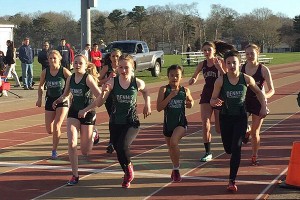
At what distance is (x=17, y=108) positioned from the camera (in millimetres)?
15461

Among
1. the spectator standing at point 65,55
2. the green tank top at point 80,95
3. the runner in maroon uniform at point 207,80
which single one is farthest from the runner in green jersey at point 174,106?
the spectator standing at point 65,55

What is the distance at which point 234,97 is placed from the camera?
6465 millimetres

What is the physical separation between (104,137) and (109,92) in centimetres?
402

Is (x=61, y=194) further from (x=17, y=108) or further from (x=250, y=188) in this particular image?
(x=17, y=108)

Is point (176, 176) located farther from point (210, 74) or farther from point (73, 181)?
point (210, 74)

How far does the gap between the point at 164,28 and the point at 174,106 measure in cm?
10416

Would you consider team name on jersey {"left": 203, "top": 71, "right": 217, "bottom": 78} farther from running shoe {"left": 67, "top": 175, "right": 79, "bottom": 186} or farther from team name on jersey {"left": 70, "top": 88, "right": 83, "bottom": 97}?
running shoe {"left": 67, "top": 175, "right": 79, "bottom": 186}

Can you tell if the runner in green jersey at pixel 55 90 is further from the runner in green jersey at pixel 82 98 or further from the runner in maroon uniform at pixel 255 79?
the runner in maroon uniform at pixel 255 79

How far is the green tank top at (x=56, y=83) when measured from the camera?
8.21 meters

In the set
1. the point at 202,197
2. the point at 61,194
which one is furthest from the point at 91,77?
the point at 202,197

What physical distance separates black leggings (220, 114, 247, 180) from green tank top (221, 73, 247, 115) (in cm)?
8

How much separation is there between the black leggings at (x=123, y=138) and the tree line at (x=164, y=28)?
88717 millimetres

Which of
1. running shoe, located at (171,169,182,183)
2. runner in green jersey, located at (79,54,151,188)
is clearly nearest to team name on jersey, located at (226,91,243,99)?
runner in green jersey, located at (79,54,151,188)

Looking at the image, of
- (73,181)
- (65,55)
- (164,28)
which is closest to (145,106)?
(73,181)
